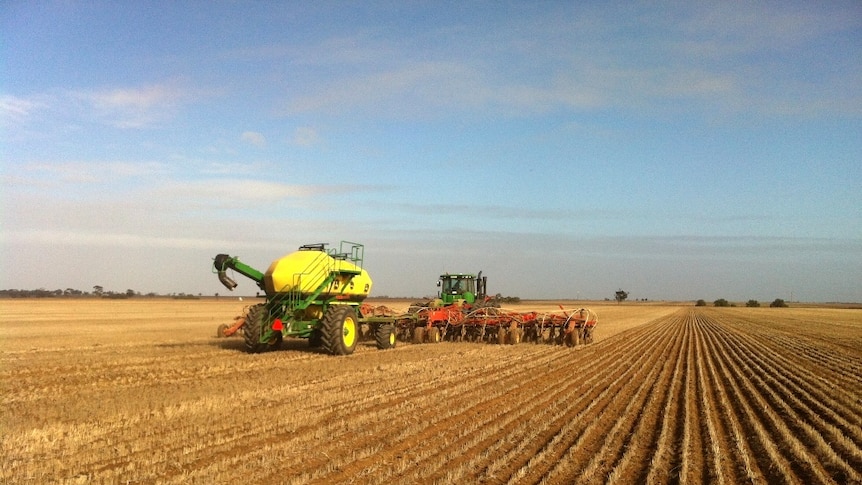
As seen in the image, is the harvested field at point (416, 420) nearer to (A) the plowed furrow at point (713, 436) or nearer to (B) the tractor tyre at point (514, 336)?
(A) the plowed furrow at point (713, 436)

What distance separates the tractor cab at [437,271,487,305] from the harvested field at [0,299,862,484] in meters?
9.77

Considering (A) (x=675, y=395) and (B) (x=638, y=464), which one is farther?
(A) (x=675, y=395)

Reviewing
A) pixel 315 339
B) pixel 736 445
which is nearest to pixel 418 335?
pixel 315 339

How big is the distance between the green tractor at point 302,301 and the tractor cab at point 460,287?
845cm

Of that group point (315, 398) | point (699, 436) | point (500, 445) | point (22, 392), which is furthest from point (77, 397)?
point (699, 436)

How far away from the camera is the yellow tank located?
1596 centimetres

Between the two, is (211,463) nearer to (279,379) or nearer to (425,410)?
(425,410)

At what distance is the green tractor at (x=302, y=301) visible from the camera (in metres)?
15.6

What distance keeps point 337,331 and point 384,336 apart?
9.79 feet

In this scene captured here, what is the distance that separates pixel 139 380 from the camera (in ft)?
37.2

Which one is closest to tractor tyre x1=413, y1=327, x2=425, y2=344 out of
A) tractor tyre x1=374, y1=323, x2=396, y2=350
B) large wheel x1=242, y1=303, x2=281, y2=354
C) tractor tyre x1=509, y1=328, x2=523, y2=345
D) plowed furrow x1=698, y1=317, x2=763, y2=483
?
tractor tyre x1=374, y1=323, x2=396, y2=350

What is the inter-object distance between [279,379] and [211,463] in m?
5.51

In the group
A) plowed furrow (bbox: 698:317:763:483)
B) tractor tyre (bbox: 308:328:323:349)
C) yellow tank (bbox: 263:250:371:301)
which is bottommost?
plowed furrow (bbox: 698:317:763:483)

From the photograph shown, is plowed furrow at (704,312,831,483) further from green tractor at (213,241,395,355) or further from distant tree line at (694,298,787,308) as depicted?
distant tree line at (694,298,787,308)
